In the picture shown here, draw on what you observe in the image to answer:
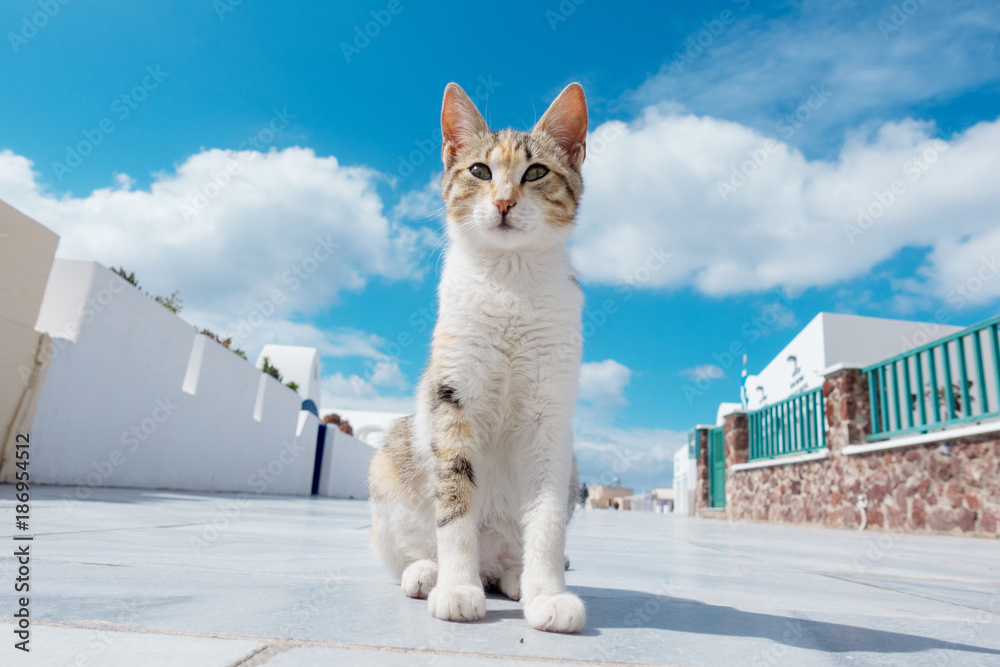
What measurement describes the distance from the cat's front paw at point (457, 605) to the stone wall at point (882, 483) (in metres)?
7.15

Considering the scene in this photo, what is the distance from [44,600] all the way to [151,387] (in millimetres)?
8550

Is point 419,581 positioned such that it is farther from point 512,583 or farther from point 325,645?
point 325,645

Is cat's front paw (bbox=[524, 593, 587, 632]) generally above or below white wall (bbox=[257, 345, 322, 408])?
below

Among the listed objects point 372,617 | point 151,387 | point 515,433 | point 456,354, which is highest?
point 151,387

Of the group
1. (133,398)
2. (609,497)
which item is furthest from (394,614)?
(609,497)

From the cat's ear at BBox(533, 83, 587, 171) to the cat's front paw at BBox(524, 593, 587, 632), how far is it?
5.23 ft

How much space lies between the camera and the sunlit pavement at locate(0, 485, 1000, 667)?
1016 millimetres

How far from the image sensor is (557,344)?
5.86 ft

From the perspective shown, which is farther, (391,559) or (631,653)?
(391,559)

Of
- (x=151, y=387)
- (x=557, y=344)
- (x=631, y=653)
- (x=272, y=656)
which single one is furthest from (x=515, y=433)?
(x=151, y=387)

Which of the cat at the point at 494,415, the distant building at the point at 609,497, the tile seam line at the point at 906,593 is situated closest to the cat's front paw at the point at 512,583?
the cat at the point at 494,415

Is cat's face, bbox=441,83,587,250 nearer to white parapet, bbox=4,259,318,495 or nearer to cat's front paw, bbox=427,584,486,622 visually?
cat's front paw, bbox=427,584,486,622

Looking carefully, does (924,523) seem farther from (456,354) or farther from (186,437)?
(186,437)

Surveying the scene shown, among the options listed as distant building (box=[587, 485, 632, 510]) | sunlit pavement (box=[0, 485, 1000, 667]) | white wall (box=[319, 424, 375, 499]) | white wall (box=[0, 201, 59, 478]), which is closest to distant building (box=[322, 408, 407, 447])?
white wall (box=[319, 424, 375, 499])
